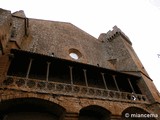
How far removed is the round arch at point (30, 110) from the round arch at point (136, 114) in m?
4.64

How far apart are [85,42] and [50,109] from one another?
10834mm

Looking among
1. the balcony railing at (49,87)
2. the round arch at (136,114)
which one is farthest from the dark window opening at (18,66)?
the round arch at (136,114)

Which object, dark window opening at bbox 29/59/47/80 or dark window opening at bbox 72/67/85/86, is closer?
dark window opening at bbox 29/59/47/80

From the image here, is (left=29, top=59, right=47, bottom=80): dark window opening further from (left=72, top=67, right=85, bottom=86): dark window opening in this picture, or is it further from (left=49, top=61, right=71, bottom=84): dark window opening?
(left=72, top=67, right=85, bottom=86): dark window opening

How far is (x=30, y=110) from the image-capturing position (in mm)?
9633

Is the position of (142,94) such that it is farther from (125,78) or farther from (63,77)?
(63,77)

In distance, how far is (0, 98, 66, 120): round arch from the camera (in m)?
8.83

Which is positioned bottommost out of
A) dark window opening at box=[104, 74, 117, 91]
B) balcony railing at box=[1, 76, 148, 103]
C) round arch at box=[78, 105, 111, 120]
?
round arch at box=[78, 105, 111, 120]

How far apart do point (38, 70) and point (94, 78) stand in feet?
14.3

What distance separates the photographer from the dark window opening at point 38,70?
1116cm

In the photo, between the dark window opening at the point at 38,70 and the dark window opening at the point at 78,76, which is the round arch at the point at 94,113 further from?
the dark window opening at the point at 38,70

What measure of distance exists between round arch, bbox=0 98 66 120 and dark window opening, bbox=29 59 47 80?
2165mm

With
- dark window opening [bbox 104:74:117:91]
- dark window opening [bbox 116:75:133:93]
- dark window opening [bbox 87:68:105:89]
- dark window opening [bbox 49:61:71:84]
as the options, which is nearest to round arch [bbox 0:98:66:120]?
dark window opening [bbox 49:61:71:84]

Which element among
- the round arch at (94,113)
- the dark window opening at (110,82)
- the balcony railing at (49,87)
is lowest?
the round arch at (94,113)
